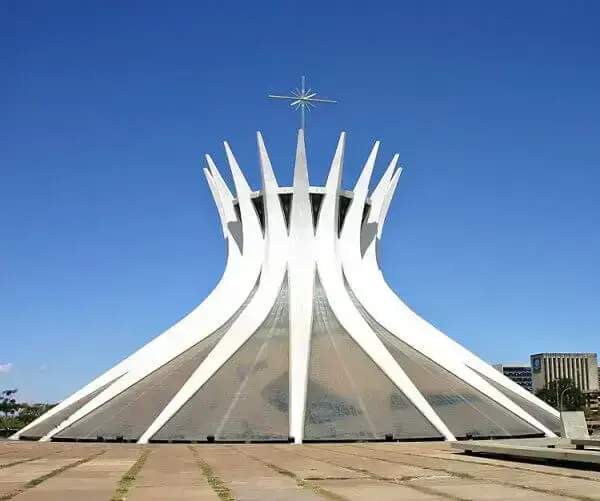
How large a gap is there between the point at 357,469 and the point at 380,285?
23600 mm

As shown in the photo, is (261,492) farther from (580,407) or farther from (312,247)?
(580,407)

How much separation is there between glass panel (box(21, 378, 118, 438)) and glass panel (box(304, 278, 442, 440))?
10.2 meters

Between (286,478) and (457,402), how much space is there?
58.1 feet

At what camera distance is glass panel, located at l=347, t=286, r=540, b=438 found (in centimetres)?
2861

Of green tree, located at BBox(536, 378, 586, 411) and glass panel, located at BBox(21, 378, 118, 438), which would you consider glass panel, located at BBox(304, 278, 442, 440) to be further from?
green tree, located at BBox(536, 378, 586, 411)

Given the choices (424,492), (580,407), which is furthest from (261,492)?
(580,407)

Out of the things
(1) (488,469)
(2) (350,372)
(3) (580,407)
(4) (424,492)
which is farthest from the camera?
(3) (580,407)

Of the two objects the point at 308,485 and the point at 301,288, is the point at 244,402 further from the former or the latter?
the point at 308,485

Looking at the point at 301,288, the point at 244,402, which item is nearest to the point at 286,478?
the point at 244,402

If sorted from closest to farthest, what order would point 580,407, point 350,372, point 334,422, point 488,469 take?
point 488,469 < point 334,422 < point 350,372 < point 580,407

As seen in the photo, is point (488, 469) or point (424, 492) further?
point (488, 469)

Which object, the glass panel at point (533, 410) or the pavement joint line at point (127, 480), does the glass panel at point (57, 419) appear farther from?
the glass panel at point (533, 410)

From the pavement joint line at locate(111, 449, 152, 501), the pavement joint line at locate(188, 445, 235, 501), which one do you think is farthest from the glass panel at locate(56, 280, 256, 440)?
the pavement joint line at locate(188, 445, 235, 501)

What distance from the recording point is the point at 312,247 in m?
37.4
